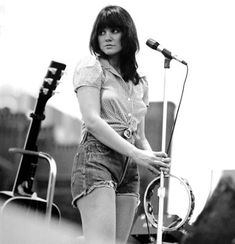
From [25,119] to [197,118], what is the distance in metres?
1.08

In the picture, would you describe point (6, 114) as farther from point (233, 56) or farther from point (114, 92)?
point (114, 92)

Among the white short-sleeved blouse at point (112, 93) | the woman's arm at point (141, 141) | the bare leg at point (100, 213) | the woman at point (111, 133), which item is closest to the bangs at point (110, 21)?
the woman at point (111, 133)

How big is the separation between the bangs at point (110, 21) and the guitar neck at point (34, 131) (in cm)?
69

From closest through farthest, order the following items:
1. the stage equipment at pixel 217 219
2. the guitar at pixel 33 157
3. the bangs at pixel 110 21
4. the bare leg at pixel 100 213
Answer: the stage equipment at pixel 217 219 → the bare leg at pixel 100 213 → the bangs at pixel 110 21 → the guitar at pixel 33 157

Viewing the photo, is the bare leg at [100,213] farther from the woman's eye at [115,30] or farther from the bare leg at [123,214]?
the woman's eye at [115,30]

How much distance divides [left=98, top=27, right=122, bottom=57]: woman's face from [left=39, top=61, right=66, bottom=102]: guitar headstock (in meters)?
0.68

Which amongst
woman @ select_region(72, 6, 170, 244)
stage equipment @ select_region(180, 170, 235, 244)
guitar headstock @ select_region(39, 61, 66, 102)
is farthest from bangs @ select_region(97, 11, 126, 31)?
stage equipment @ select_region(180, 170, 235, 244)

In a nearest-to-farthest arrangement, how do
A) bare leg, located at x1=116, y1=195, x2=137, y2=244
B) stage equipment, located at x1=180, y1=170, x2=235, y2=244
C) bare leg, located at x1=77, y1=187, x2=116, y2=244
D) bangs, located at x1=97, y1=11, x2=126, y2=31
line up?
1. stage equipment, located at x1=180, y1=170, x2=235, y2=244
2. bare leg, located at x1=77, y1=187, x2=116, y2=244
3. bare leg, located at x1=116, y1=195, x2=137, y2=244
4. bangs, located at x1=97, y1=11, x2=126, y2=31

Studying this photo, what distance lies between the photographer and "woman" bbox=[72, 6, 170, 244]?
5.48 ft

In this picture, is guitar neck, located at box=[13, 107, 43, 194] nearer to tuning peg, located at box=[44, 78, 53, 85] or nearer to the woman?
tuning peg, located at box=[44, 78, 53, 85]

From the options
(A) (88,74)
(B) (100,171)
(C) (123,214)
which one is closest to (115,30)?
(A) (88,74)

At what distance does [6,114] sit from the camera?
3.56 m

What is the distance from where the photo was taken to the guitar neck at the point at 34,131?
2.53 meters

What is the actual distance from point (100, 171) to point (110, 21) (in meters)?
0.50
